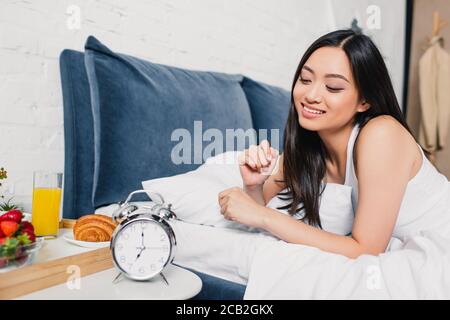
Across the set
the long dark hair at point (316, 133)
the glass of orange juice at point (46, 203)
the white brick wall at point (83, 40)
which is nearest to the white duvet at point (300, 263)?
the long dark hair at point (316, 133)

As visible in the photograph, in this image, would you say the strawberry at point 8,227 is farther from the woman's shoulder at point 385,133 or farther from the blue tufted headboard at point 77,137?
the woman's shoulder at point 385,133

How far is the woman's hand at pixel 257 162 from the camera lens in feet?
3.92

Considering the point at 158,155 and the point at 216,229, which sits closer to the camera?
the point at 216,229

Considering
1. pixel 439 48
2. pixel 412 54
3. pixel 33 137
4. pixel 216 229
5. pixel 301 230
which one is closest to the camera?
pixel 301 230

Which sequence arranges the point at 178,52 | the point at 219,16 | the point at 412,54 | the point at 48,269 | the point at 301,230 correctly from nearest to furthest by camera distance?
the point at 48,269
the point at 301,230
the point at 178,52
the point at 219,16
the point at 412,54

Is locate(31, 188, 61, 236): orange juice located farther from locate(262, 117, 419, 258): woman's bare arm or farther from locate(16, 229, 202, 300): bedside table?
locate(262, 117, 419, 258): woman's bare arm

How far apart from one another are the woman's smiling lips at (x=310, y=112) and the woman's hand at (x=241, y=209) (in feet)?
1.02

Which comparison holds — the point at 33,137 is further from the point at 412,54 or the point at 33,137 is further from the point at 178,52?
the point at 412,54

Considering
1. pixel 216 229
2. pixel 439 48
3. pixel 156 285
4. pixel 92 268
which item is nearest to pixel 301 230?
pixel 216 229

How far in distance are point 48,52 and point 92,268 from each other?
2.83 ft

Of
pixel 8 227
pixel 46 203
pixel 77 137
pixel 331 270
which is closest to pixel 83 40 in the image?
pixel 77 137

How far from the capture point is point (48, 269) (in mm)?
898

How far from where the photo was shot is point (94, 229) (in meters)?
1.16

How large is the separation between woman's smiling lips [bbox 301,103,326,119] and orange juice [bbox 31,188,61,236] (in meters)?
0.77
